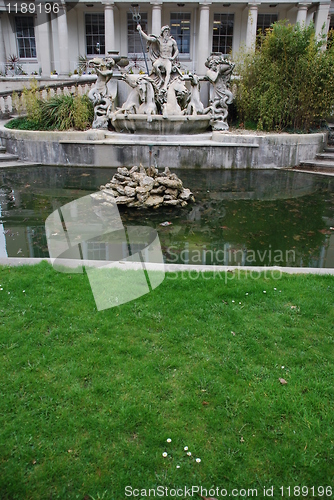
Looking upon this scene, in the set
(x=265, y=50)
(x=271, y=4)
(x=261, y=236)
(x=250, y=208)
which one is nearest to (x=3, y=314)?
(x=261, y=236)

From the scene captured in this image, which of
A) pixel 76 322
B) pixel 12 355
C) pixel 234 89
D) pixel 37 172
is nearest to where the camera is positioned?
pixel 12 355

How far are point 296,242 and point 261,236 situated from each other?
1.71 feet

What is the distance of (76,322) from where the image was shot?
3.49 meters

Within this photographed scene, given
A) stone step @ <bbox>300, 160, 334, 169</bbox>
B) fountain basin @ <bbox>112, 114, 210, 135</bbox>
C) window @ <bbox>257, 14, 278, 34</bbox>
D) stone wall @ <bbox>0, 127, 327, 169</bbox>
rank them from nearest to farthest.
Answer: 1. stone wall @ <bbox>0, 127, 327, 169</bbox>
2. stone step @ <bbox>300, 160, 334, 169</bbox>
3. fountain basin @ <bbox>112, 114, 210, 135</bbox>
4. window @ <bbox>257, 14, 278, 34</bbox>

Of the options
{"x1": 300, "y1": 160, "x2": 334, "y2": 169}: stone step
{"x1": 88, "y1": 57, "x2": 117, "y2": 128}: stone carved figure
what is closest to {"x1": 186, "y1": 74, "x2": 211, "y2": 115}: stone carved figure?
{"x1": 88, "y1": 57, "x2": 117, "y2": 128}: stone carved figure

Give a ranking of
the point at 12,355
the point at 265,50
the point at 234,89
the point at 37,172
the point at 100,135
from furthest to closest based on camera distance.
Answer: 1. the point at 234,89
2. the point at 265,50
3. the point at 100,135
4. the point at 37,172
5. the point at 12,355

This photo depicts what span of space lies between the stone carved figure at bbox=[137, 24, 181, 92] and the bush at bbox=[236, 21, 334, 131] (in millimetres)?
2528

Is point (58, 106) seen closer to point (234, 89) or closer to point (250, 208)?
point (234, 89)

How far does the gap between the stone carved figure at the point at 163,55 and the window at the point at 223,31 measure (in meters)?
17.7

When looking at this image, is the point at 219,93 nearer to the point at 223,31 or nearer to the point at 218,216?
the point at 218,216

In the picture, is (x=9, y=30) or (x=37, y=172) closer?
(x=37, y=172)

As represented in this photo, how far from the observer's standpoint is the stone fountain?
12.5 m

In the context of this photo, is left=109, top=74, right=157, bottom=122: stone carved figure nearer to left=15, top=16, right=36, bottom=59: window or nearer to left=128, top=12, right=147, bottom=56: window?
left=128, top=12, right=147, bottom=56: window

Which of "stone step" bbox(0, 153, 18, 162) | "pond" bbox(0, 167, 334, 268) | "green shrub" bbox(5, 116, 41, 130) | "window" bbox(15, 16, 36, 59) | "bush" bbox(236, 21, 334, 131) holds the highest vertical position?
"window" bbox(15, 16, 36, 59)
